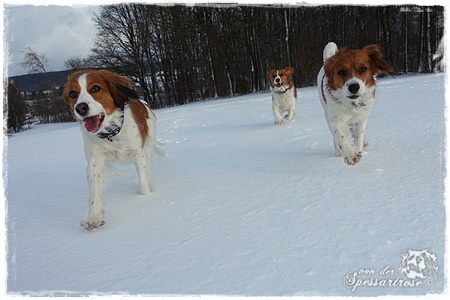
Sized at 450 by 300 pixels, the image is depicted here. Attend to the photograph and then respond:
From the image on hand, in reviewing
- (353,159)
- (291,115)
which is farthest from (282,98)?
(353,159)

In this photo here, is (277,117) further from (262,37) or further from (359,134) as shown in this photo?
(262,37)

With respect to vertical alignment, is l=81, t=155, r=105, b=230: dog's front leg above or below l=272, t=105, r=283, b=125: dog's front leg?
above

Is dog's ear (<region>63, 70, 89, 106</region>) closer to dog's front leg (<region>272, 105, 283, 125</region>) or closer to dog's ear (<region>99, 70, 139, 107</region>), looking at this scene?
dog's ear (<region>99, 70, 139, 107</region>)

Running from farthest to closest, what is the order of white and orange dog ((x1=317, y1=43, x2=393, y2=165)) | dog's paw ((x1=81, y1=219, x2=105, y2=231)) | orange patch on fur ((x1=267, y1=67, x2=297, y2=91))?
orange patch on fur ((x1=267, y1=67, x2=297, y2=91)) → white and orange dog ((x1=317, y1=43, x2=393, y2=165)) → dog's paw ((x1=81, y1=219, x2=105, y2=231))

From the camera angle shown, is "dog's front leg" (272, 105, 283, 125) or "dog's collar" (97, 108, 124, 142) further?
"dog's front leg" (272, 105, 283, 125)

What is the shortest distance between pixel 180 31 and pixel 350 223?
1951 centimetres

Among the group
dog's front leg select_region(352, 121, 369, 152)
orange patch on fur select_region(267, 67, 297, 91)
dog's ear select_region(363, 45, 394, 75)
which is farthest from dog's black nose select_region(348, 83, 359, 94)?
orange patch on fur select_region(267, 67, 297, 91)

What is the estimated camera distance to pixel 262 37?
19.1 metres

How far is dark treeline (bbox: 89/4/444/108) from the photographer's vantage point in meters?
17.9

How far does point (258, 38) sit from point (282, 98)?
1436 centimetres

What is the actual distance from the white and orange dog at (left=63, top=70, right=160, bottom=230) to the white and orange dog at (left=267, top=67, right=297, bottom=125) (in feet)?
10.7

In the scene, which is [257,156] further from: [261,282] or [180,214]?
[261,282]

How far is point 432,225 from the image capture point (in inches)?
60.6

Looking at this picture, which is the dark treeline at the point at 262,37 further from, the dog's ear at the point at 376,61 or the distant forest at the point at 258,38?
the dog's ear at the point at 376,61
